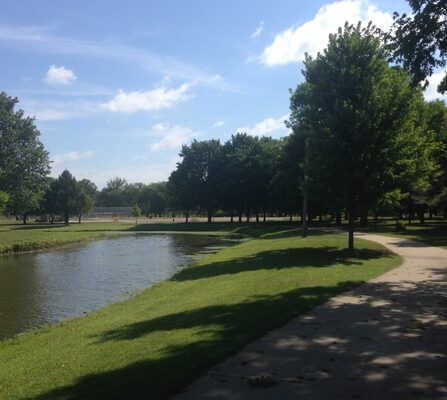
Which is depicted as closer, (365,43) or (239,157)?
(365,43)

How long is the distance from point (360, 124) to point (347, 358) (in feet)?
52.1

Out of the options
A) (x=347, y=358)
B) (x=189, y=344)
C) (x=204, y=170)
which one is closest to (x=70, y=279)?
(x=189, y=344)

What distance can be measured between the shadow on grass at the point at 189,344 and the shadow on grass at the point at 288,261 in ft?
20.6

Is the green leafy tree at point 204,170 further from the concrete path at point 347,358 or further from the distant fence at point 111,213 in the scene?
the concrete path at point 347,358

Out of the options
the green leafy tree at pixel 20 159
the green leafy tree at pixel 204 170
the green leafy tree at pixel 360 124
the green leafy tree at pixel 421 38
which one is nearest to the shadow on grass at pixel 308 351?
the green leafy tree at pixel 421 38

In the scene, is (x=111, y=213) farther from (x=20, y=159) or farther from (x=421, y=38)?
(x=421, y=38)

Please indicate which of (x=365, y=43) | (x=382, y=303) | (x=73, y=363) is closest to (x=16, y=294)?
(x=73, y=363)

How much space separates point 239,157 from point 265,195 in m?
7.92

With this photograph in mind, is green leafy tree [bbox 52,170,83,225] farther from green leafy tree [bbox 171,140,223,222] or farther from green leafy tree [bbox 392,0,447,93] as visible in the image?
green leafy tree [bbox 392,0,447,93]

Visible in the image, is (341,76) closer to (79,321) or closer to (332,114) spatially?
(332,114)

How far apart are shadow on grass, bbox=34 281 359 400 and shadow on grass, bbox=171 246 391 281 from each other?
20.6 ft

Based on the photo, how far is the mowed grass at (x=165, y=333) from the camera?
6824 mm

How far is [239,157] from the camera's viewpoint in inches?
3174

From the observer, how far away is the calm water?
54.5 ft
